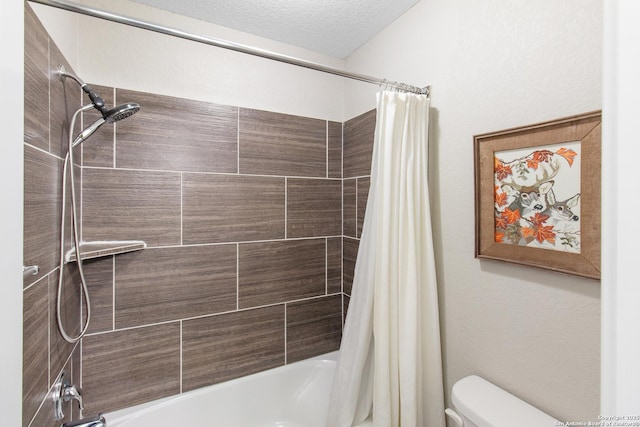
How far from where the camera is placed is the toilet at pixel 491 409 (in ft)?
3.08

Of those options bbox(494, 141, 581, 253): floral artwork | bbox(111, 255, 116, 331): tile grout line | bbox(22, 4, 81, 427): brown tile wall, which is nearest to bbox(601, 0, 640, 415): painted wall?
bbox(494, 141, 581, 253): floral artwork

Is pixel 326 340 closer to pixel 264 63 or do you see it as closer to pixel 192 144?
pixel 192 144

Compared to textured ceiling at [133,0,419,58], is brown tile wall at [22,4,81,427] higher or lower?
lower

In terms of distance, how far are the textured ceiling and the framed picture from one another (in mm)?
923

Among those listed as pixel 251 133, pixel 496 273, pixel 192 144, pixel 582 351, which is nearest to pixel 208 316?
pixel 192 144

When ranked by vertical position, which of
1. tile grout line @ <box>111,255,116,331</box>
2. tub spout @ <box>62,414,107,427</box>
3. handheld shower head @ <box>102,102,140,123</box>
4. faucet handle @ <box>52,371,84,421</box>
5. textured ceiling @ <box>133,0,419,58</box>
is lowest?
tub spout @ <box>62,414,107,427</box>

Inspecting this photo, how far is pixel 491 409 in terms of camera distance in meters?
0.99

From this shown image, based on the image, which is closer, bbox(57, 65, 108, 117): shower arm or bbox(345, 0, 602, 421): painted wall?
bbox(345, 0, 602, 421): painted wall

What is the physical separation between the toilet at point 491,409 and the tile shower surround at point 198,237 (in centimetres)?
96

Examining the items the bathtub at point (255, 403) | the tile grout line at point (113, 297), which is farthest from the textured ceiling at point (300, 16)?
the bathtub at point (255, 403)

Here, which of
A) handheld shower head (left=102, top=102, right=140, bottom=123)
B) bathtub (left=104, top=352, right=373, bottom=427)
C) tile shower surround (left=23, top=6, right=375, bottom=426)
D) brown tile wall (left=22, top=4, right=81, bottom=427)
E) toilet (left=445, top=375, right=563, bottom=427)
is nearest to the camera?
brown tile wall (left=22, top=4, right=81, bottom=427)

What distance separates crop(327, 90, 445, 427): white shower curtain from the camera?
1201 millimetres

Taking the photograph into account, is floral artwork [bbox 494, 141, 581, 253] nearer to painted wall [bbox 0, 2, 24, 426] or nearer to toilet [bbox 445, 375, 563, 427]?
toilet [bbox 445, 375, 563, 427]

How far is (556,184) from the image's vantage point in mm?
944
